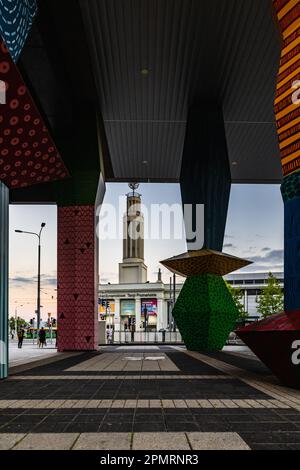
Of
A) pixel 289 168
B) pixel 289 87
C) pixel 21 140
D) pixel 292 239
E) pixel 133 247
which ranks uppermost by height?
pixel 133 247

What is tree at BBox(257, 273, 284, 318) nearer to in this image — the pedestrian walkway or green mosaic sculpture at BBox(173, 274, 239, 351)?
green mosaic sculpture at BBox(173, 274, 239, 351)

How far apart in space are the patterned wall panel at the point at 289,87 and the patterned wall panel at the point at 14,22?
528 centimetres

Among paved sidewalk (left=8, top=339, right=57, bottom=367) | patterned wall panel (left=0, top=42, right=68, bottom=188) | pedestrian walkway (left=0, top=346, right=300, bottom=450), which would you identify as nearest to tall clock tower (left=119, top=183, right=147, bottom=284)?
paved sidewalk (left=8, top=339, right=57, bottom=367)

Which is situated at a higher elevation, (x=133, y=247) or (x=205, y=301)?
(x=133, y=247)

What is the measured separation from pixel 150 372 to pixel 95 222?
11.2 m

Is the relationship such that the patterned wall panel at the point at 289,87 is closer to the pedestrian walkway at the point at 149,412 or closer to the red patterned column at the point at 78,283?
the pedestrian walkway at the point at 149,412

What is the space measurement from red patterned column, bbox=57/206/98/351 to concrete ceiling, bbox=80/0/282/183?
18.2ft

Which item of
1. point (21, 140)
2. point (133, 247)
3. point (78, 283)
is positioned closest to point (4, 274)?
point (21, 140)

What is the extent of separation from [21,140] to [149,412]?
567cm

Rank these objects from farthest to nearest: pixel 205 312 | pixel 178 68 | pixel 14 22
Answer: pixel 205 312
pixel 178 68
pixel 14 22

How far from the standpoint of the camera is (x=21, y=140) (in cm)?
931

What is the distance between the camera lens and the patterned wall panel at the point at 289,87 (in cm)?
916

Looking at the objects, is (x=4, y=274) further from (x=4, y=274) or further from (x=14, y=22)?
(x=14, y=22)

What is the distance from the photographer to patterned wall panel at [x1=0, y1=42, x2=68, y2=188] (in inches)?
310
